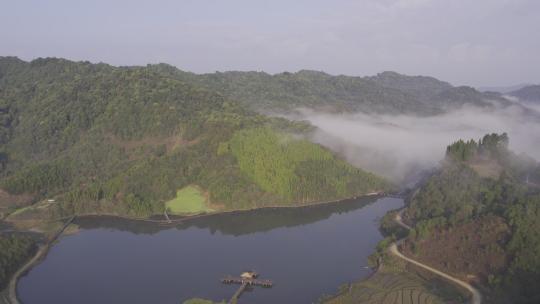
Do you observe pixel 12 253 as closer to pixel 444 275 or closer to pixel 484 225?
pixel 444 275

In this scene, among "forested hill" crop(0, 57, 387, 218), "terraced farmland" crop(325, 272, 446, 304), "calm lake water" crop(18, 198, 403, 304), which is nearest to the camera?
"terraced farmland" crop(325, 272, 446, 304)

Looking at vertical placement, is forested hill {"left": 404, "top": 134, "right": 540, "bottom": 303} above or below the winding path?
above

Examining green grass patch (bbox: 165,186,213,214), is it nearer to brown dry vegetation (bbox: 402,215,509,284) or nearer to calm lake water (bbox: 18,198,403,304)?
calm lake water (bbox: 18,198,403,304)

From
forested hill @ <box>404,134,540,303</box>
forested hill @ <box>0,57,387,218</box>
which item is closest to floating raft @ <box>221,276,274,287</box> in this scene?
forested hill @ <box>404,134,540,303</box>

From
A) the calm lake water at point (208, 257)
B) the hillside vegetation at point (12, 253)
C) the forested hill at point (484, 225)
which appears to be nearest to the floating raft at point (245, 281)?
the calm lake water at point (208, 257)

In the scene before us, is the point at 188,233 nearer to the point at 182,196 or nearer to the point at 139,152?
the point at 182,196
